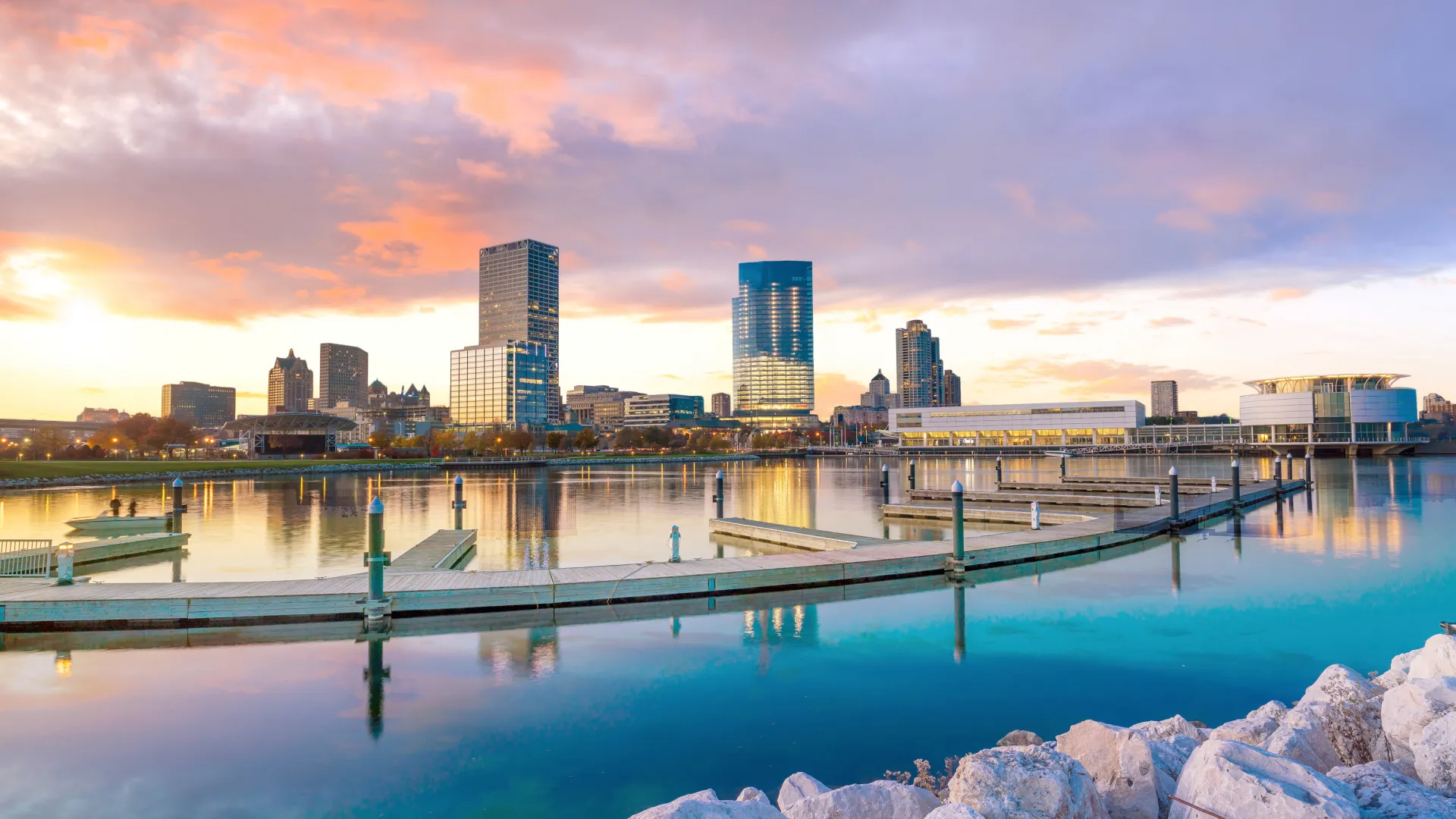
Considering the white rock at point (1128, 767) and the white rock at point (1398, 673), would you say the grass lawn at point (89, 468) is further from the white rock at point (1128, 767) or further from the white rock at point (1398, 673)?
the white rock at point (1398, 673)

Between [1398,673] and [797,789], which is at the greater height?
[797,789]

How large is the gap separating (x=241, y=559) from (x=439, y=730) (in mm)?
20196

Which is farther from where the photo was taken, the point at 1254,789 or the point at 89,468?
the point at 89,468

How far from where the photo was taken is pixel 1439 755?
22.8 ft

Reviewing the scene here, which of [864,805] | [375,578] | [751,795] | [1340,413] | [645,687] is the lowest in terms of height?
[645,687]

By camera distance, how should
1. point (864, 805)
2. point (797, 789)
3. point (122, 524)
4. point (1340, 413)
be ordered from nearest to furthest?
point (864, 805) → point (797, 789) → point (122, 524) → point (1340, 413)

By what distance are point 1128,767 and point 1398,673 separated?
6.89 meters

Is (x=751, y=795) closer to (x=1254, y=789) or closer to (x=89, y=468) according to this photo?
(x=1254, y=789)

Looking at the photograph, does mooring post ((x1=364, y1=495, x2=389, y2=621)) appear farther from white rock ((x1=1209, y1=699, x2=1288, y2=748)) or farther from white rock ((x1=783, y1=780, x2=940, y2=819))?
white rock ((x1=1209, y1=699, x2=1288, y2=748))

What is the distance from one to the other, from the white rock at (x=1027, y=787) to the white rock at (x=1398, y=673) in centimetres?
706

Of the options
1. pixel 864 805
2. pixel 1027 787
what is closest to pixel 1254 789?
pixel 1027 787

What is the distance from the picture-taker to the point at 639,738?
34.3ft

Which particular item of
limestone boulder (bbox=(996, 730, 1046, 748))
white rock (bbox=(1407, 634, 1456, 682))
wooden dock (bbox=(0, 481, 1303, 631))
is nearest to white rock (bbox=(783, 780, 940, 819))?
limestone boulder (bbox=(996, 730, 1046, 748))

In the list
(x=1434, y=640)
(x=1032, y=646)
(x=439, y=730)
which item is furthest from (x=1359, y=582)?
(x=439, y=730)
